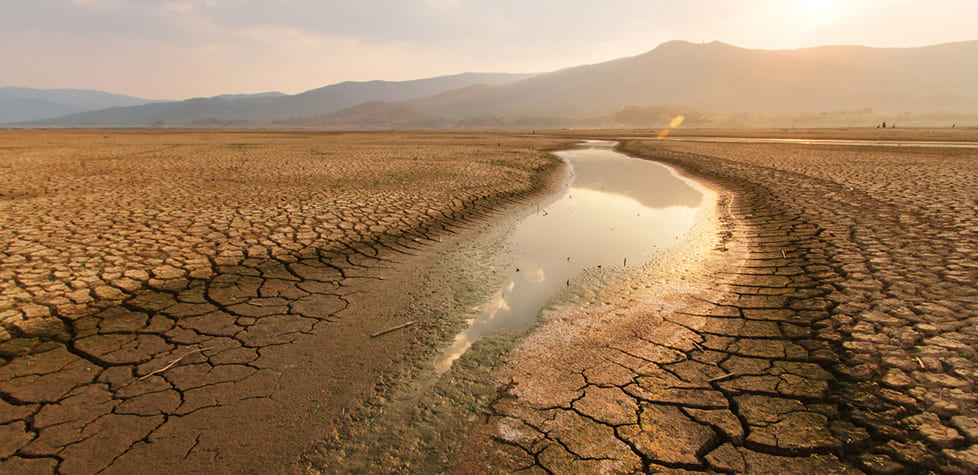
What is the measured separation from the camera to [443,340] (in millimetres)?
3260

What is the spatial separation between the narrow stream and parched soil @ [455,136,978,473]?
20.6 inches

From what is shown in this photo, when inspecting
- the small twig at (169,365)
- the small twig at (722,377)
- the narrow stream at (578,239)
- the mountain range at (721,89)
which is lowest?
the small twig at (169,365)

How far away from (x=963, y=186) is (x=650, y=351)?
377 inches

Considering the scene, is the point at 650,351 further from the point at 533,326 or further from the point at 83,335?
the point at 83,335

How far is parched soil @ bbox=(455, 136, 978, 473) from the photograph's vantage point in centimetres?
196

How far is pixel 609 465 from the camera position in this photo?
1.94 metres

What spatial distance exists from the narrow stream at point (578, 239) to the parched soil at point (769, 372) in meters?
0.52

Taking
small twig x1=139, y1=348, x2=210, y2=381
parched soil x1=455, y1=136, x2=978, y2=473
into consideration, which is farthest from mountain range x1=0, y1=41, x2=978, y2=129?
small twig x1=139, y1=348, x2=210, y2=381

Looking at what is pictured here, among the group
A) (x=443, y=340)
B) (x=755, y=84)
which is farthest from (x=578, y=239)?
(x=755, y=84)

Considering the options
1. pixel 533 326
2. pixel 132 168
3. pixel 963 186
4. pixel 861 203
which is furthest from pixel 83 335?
pixel 963 186

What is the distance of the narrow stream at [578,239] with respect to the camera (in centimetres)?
375

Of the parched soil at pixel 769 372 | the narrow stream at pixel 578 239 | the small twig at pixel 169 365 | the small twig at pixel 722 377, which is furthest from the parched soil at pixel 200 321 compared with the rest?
the small twig at pixel 722 377

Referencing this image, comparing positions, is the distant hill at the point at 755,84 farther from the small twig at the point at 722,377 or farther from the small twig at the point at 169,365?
the small twig at the point at 169,365

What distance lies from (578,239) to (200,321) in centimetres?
483
